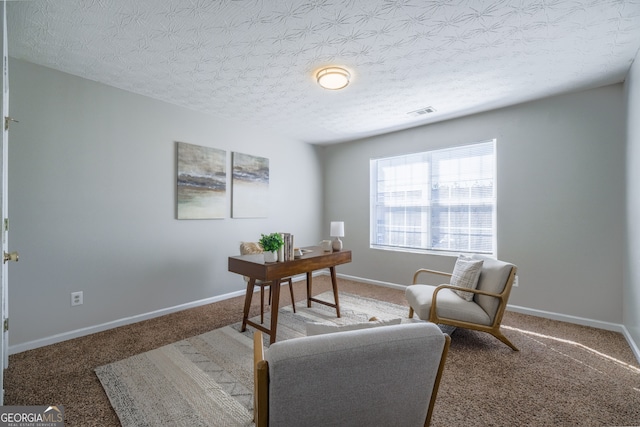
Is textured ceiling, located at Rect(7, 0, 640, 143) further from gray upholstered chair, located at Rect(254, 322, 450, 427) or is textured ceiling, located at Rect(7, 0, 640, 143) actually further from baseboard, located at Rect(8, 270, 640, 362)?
baseboard, located at Rect(8, 270, 640, 362)

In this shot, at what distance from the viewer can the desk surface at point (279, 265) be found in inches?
92.4

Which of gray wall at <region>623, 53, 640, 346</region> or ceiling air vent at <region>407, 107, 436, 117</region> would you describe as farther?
ceiling air vent at <region>407, 107, 436, 117</region>

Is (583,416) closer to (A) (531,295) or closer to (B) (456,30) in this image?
(A) (531,295)

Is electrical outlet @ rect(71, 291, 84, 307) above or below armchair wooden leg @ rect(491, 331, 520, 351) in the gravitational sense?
above

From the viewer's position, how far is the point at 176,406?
66.7 inches

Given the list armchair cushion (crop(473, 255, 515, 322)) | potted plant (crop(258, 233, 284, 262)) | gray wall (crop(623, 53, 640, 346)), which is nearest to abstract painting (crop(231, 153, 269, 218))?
potted plant (crop(258, 233, 284, 262))

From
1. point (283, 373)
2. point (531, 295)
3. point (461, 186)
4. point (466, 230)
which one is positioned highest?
point (461, 186)

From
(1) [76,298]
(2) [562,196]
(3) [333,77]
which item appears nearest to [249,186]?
(3) [333,77]

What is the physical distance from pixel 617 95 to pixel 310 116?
3.21 meters

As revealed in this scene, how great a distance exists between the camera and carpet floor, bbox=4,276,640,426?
5.37 feet

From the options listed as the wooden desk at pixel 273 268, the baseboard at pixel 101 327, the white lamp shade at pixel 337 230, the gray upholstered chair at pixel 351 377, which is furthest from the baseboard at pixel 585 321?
the baseboard at pixel 101 327

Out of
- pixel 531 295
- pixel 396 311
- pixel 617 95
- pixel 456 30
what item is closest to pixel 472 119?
pixel 617 95

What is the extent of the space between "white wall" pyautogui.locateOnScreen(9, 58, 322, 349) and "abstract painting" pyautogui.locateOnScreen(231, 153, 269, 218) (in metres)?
0.18
